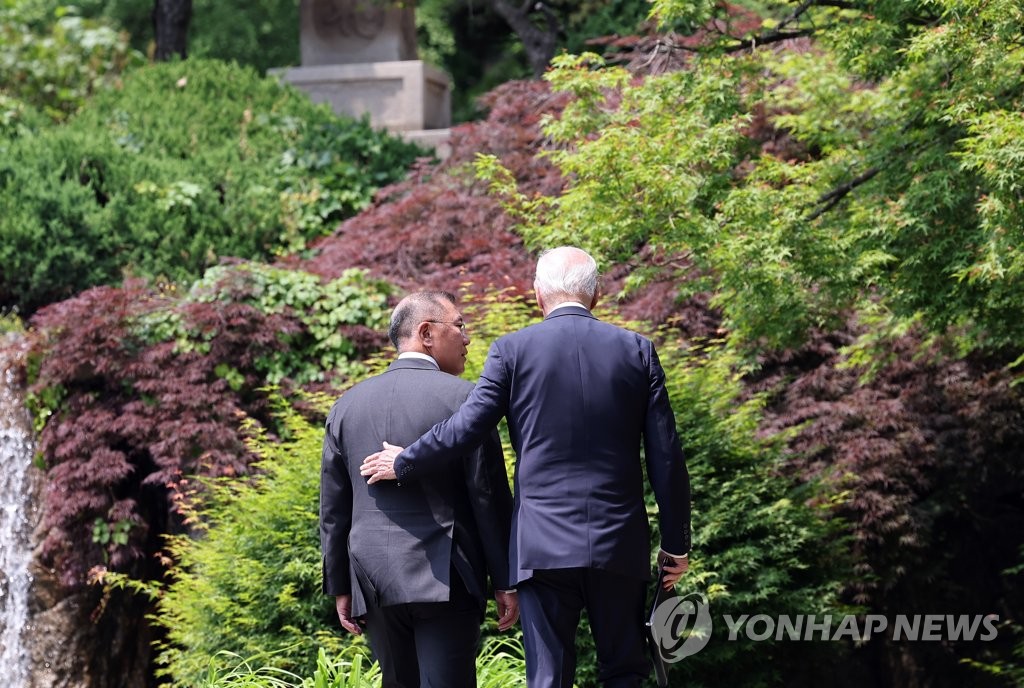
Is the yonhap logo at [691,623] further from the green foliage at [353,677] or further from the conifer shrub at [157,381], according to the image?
the conifer shrub at [157,381]

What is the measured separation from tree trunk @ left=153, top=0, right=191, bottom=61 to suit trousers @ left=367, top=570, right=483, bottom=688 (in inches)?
511

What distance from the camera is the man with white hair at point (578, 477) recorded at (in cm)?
382

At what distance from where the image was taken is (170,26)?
1560 centimetres

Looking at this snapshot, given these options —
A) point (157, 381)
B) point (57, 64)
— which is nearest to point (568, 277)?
point (157, 381)

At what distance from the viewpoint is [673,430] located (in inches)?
154

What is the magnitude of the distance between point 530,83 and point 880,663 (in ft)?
19.2

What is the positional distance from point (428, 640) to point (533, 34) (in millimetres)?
12090

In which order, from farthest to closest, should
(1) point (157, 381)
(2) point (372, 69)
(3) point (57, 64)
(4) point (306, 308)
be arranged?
1. (3) point (57, 64)
2. (2) point (372, 69)
3. (4) point (306, 308)
4. (1) point (157, 381)

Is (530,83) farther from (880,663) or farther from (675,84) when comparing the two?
(880,663)

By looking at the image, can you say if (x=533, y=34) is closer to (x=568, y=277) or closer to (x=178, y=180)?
(x=178, y=180)

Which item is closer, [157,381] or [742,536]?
[742,536]

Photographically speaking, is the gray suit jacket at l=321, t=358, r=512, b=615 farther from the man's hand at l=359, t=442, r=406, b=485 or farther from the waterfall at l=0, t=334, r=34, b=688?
the waterfall at l=0, t=334, r=34, b=688

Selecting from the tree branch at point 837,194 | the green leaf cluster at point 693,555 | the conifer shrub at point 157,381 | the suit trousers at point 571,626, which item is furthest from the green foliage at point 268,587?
the tree branch at point 837,194

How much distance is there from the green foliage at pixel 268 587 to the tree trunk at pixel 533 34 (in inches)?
361
